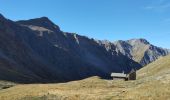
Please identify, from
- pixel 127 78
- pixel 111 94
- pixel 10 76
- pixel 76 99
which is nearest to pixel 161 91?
pixel 111 94

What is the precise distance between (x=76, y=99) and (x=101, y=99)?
15.5 ft

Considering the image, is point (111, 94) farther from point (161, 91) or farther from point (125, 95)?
point (161, 91)

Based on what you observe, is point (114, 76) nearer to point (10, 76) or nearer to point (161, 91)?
point (161, 91)

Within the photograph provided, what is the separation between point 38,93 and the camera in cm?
7388

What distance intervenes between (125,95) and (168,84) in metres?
10.8

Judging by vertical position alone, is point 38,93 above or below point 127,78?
below

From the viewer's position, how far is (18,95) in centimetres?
7544

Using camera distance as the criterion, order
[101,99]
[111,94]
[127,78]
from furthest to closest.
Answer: [127,78]
[111,94]
[101,99]

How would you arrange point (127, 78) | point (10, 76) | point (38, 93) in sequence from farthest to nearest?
point (10, 76)
point (127, 78)
point (38, 93)

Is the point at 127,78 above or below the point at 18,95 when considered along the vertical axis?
above

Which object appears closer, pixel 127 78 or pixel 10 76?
pixel 127 78

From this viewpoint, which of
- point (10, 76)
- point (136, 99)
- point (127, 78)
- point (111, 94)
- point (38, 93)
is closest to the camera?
point (136, 99)

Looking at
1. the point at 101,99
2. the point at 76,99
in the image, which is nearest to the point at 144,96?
the point at 101,99

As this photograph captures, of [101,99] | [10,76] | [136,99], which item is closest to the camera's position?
[136,99]
